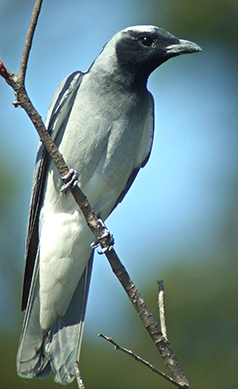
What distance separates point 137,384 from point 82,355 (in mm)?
643

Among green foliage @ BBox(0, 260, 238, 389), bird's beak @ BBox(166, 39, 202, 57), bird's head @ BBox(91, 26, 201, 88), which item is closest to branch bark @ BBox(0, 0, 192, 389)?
bird's head @ BBox(91, 26, 201, 88)

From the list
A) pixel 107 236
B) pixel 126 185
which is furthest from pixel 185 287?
pixel 107 236

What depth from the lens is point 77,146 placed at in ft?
12.6

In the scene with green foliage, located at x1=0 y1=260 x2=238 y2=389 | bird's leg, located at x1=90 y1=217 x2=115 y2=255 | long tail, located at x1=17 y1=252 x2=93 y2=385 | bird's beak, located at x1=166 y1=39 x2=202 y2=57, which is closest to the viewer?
bird's leg, located at x1=90 y1=217 x2=115 y2=255

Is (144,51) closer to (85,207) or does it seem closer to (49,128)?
(49,128)

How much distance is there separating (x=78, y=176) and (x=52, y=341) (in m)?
1.31

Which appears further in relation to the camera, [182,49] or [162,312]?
[182,49]

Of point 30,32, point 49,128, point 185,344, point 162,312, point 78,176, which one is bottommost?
point 162,312

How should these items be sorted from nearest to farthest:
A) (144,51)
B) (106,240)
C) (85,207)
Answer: (85,207), (106,240), (144,51)

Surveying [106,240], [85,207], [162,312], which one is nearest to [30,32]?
[85,207]

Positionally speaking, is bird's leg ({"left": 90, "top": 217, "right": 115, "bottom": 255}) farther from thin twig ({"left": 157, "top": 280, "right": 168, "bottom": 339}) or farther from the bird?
the bird

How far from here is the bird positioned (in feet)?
12.7

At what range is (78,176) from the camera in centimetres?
394

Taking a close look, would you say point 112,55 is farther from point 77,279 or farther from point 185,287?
point 185,287
